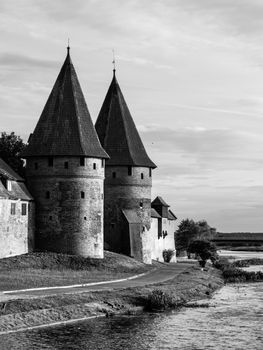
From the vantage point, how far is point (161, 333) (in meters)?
38.6

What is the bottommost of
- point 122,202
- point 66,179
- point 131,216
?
point 131,216

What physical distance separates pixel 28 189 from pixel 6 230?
6.78 meters

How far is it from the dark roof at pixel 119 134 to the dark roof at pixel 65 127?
793 centimetres

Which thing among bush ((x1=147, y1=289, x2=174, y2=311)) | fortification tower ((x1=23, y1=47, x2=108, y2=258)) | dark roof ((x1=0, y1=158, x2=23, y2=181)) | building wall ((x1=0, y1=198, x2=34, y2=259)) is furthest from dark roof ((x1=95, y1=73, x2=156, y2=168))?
bush ((x1=147, y1=289, x2=174, y2=311))

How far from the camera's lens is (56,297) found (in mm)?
43094

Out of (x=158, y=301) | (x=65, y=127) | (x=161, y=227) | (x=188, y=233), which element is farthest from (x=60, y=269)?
(x=188, y=233)

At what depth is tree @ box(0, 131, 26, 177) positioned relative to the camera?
75.4 metres

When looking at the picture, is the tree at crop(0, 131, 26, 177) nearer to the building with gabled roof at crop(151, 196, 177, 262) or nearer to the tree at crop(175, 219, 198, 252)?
the building with gabled roof at crop(151, 196, 177, 262)

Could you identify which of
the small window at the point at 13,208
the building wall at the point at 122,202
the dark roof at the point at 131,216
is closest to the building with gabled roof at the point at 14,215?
the small window at the point at 13,208

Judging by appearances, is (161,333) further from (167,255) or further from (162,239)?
(167,255)

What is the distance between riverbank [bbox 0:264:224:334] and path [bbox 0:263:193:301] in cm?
116

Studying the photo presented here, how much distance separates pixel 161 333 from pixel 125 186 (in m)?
35.7

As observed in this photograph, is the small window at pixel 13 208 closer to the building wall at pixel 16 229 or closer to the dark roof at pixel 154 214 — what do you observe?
the building wall at pixel 16 229

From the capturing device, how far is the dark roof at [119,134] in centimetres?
7356
